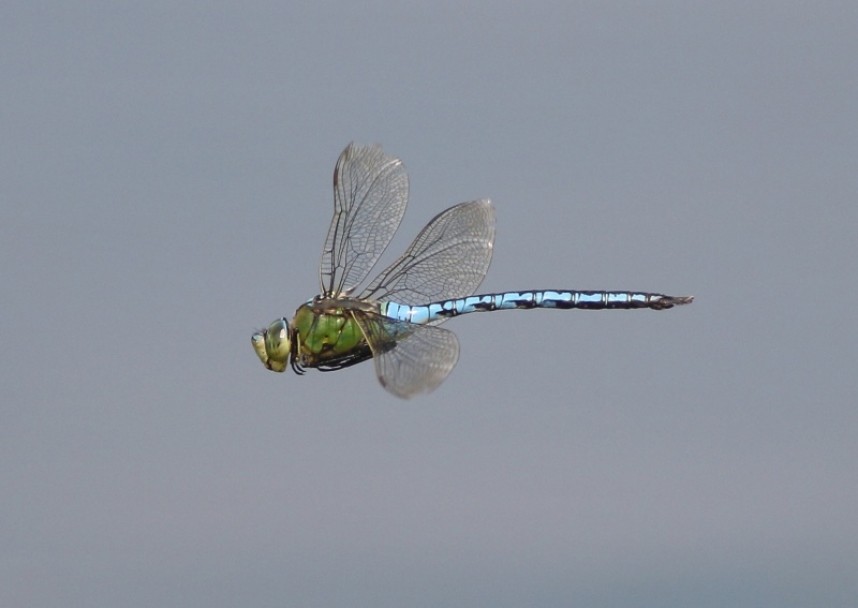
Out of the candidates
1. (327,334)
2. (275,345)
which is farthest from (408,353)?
(275,345)

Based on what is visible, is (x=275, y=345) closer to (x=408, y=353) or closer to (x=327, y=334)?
(x=327, y=334)

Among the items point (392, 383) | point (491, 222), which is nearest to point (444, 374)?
point (392, 383)

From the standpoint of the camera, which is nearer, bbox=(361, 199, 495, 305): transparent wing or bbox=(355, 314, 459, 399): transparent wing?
bbox=(355, 314, 459, 399): transparent wing

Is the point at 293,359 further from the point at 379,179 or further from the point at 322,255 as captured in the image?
the point at 379,179

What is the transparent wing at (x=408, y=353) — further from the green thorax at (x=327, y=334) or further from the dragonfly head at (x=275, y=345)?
the dragonfly head at (x=275, y=345)

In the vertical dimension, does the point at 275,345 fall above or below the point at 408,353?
above

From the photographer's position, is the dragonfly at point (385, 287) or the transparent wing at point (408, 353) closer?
the transparent wing at point (408, 353)

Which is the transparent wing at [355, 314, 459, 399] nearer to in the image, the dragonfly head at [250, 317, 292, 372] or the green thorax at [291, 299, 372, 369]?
the green thorax at [291, 299, 372, 369]
